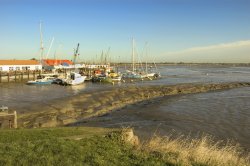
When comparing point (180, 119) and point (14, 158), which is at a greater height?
point (14, 158)

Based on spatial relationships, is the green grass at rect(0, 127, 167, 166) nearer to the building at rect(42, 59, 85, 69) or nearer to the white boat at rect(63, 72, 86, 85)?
the white boat at rect(63, 72, 86, 85)

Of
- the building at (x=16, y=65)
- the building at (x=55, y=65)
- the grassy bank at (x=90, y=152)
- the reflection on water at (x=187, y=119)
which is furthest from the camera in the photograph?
the building at (x=55, y=65)

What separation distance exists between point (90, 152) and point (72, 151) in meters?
0.71

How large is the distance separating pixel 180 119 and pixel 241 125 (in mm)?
5630

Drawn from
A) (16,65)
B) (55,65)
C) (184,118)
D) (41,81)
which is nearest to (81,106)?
(184,118)

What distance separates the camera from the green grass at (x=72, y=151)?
410 inches

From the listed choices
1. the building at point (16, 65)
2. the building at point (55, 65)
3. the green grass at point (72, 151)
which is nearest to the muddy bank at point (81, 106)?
Answer: the green grass at point (72, 151)

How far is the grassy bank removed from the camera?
1055 cm

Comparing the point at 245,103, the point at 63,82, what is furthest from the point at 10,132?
Answer: the point at 63,82

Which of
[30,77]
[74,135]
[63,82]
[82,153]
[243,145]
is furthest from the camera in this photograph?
[30,77]

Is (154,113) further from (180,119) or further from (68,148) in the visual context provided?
(68,148)

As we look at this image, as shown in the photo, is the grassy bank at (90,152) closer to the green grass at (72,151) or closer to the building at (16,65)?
the green grass at (72,151)

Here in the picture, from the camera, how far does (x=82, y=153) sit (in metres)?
11.3

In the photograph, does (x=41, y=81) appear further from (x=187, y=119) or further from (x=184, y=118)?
(x=187, y=119)
